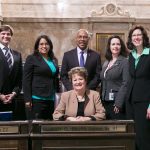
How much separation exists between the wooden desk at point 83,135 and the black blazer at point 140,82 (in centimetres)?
196

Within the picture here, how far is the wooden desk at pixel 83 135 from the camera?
2.65m

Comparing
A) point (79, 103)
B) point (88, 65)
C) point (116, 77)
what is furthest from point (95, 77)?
point (79, 103)

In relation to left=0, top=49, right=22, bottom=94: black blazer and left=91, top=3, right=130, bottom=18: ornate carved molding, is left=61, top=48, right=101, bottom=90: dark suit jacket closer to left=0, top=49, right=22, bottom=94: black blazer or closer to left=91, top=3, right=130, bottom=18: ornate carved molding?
left=0, top=49, right=22, bottom=94: black blazer

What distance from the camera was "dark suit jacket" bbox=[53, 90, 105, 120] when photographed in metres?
4.01

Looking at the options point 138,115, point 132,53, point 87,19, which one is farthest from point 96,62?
point 87,19

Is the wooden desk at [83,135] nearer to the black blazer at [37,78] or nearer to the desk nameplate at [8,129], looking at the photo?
the desk nameplate at [8,129]

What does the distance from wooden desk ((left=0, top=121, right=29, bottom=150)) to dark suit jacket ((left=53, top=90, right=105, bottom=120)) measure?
132cm

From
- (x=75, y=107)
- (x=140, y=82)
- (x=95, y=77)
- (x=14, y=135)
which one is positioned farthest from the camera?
(x=95, y=77)

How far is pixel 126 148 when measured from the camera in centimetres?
266

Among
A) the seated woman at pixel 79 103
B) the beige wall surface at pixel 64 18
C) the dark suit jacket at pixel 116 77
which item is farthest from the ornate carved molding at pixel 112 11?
the seated woman at pixel 79 103

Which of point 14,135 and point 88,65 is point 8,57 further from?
point 14,135

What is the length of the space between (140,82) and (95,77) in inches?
34.8

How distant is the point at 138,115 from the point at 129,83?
0.38m

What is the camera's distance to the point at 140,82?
4.64 metres
